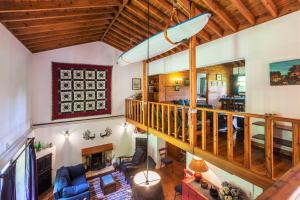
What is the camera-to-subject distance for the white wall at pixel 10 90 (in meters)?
3.02

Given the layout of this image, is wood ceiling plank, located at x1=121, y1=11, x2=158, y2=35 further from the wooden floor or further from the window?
the window

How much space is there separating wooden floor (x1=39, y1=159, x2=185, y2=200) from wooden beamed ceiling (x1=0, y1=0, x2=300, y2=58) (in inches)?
197

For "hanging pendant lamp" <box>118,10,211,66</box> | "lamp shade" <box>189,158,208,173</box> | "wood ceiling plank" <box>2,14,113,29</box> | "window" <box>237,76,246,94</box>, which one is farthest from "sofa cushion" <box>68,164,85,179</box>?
"window" <box>237,76,246,94</box>

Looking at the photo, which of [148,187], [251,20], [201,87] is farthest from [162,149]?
[251,20]

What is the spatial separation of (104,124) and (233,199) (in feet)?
17.5

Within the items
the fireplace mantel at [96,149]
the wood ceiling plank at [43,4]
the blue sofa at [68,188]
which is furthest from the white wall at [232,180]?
the wood ceiling plank at [43,4]

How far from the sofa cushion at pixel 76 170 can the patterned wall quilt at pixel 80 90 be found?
1998mm

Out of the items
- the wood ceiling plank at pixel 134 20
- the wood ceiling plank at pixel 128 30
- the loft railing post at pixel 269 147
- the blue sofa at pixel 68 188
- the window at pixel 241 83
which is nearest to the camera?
the loft railing post at pixel 269 147

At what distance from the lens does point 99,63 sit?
685 cm

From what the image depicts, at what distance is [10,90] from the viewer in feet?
11.3

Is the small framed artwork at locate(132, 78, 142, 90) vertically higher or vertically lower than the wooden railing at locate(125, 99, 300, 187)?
higher

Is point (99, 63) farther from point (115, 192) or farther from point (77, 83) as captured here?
point (115, 192)

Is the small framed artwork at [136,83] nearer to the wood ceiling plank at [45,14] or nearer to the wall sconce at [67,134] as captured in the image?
the wall sconce at [67,134]

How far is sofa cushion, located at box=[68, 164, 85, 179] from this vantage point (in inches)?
237
